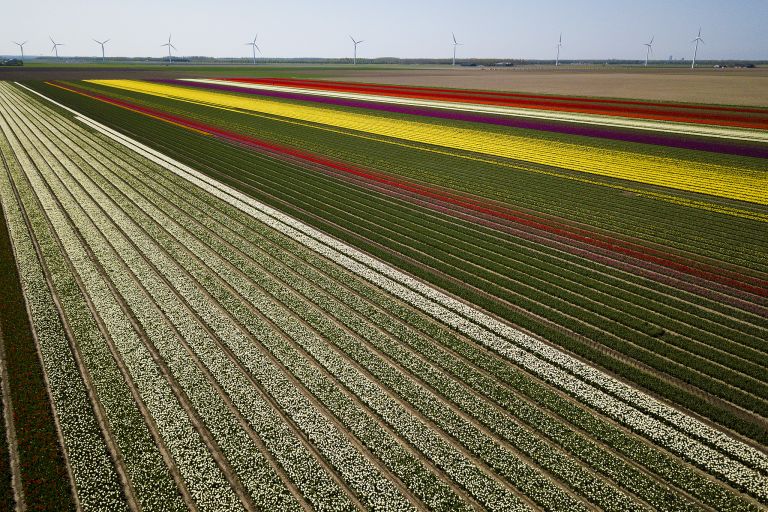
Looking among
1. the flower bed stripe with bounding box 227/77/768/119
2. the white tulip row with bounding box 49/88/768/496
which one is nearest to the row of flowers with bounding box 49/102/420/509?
the white tulip row with bounding box 49/88/768/496

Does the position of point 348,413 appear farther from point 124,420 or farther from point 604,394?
point 604,394

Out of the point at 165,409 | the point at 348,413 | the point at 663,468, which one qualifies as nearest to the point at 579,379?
the point at 663,468

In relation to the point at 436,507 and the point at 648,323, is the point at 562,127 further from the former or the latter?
the point at 436,507

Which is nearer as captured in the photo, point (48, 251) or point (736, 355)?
point (736, 355)

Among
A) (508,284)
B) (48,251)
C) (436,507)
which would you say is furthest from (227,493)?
(48,251)

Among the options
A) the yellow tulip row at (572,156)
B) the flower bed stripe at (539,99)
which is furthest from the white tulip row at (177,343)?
the flower bed stripe at (539,99)
